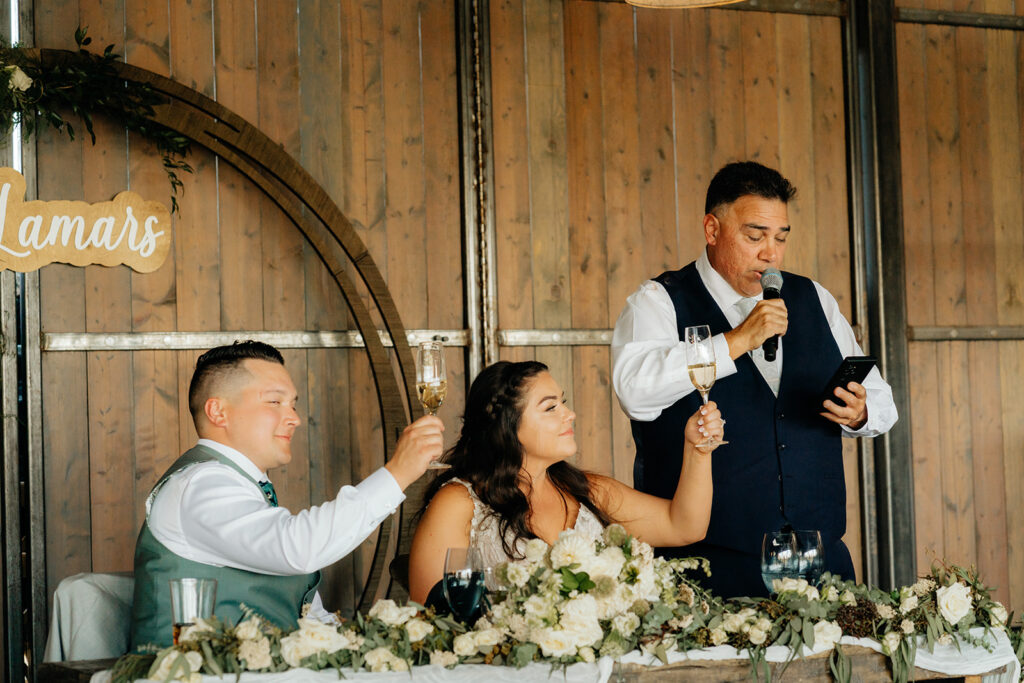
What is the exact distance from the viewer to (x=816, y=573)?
6.25ft

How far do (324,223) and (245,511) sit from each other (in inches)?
78.4

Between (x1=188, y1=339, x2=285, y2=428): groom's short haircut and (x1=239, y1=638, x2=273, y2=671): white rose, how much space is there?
0.77 m

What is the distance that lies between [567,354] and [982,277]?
6.36 ft

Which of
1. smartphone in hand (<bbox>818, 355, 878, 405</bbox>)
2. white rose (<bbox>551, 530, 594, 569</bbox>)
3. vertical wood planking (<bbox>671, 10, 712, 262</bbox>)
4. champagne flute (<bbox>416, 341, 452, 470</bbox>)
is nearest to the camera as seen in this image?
white rose (<bbox>551, 530, 594, 569</bbox>)

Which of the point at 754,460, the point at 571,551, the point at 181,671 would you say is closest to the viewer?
the point at 181,671

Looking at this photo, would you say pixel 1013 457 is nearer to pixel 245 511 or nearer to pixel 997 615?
pixel 997 615

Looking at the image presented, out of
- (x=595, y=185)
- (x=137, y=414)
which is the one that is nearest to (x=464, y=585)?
(x=137, y=414)

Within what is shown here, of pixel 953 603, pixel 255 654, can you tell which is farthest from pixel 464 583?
pixel 953 603

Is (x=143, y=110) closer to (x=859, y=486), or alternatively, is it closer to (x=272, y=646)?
(x=272, y=646)

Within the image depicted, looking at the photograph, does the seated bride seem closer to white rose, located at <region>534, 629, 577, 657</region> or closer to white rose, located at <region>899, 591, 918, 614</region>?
white rose, located at <region>899, 591, 918, 614</region>

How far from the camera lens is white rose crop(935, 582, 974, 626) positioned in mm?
1879

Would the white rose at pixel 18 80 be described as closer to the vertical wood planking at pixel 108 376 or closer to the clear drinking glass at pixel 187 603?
the vertical wood planking at pixel 108 376

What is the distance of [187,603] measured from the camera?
1.71 metres

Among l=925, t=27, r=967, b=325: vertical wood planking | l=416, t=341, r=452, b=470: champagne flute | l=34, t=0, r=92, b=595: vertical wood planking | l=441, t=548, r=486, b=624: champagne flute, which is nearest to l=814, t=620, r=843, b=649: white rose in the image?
l=441, t=548, r=486, b=624: champagne flute
